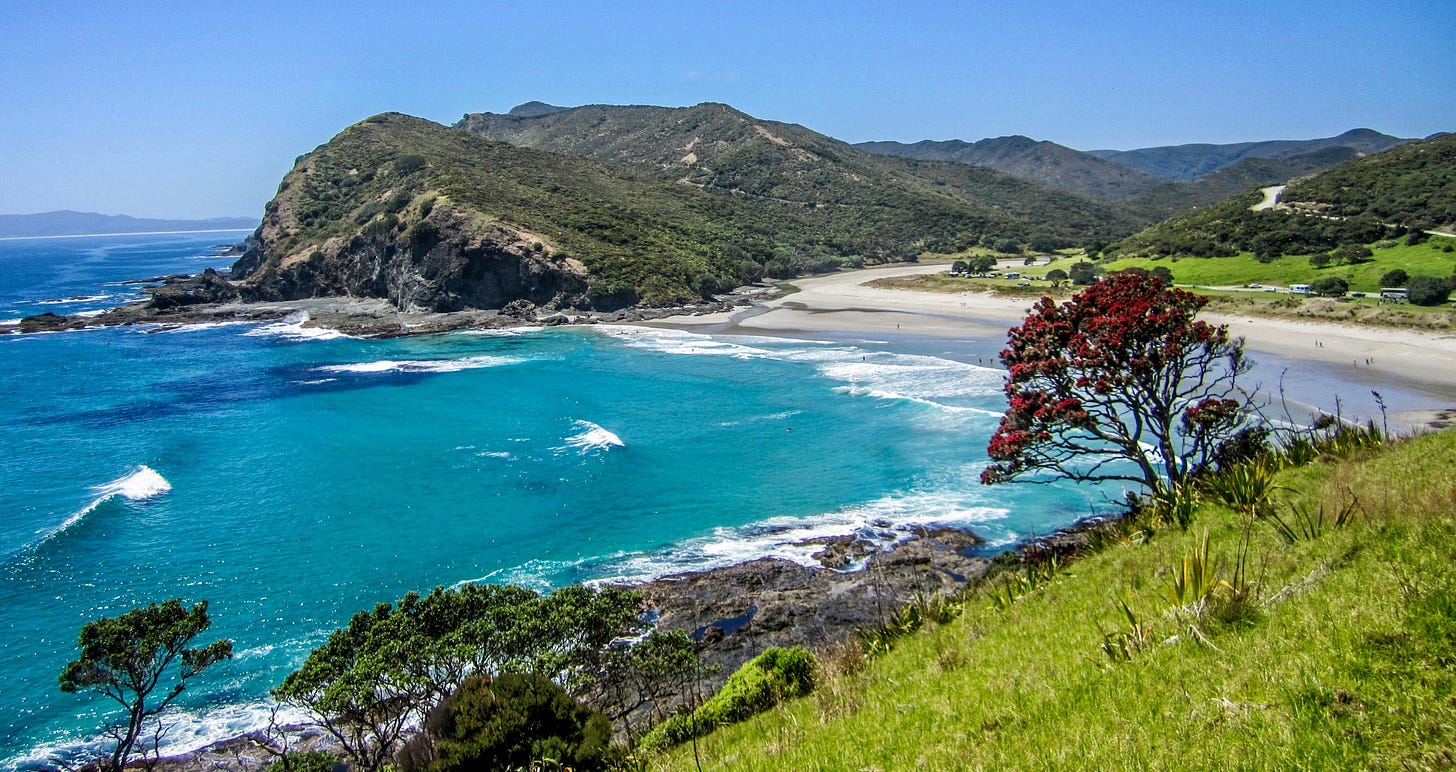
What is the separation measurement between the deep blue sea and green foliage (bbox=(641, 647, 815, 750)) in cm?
1099

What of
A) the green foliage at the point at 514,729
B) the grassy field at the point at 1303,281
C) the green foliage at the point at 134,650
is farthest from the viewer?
the grassy field at the point at 1303,281

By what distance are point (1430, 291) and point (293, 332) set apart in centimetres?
8629

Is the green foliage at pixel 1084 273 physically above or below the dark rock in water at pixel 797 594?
above

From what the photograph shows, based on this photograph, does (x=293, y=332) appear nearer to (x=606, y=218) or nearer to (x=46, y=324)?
(x=46, y=324)

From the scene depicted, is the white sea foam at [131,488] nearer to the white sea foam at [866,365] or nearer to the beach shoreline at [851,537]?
the beach shoreline at [851,537]

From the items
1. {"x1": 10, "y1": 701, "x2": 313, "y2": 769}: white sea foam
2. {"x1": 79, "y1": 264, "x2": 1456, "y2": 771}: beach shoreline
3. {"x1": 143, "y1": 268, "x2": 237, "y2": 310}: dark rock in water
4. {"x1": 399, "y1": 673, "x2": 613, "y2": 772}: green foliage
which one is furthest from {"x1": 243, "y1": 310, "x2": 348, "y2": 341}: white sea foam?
{"x1": 399, "y1": 673, "x2": 613, "y2": 772}: green foliage

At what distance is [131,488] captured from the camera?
28.8m

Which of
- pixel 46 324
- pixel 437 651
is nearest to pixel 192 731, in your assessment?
pixel 437 651

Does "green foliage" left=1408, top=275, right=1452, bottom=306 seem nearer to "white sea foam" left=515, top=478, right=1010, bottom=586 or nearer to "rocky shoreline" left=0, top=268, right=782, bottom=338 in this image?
"white sea foam" left=515, top=478, right=1010, bottom=586

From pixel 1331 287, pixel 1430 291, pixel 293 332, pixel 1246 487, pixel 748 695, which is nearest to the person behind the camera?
pixel 748 695

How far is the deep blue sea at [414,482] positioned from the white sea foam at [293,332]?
11.7 meters

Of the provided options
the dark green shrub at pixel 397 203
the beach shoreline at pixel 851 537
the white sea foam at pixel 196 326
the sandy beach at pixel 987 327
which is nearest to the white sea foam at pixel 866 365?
the beach shoreline at pixel 851 537

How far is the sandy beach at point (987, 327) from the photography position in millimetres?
36031

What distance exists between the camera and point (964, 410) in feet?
116
